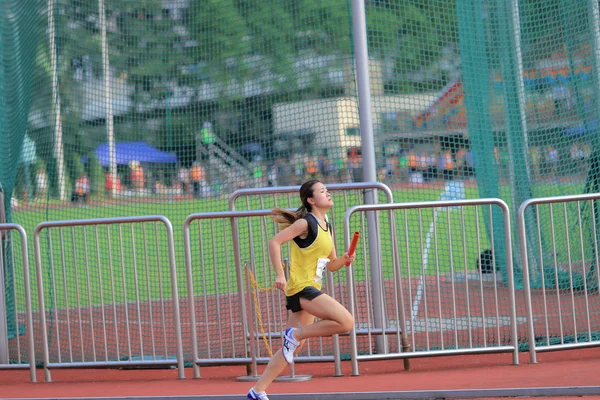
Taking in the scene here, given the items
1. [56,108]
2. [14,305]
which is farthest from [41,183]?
[14,305]

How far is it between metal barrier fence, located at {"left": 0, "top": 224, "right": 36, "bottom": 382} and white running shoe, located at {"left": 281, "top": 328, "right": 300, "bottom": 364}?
2816mm

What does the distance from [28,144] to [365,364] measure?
4551mm

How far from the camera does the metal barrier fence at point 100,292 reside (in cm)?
810

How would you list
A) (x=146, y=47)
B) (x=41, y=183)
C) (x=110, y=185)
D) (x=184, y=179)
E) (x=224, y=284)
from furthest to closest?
(x=110, y=185)
(x=184, y=179)
(x=146, y=47)
(x=41, y=183)
(x=224, y=284)

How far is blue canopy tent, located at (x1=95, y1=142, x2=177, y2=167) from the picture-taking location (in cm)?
1088

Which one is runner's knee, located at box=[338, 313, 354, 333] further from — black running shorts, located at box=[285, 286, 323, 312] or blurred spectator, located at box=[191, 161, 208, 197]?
blurred spectator, located at box=[191, 161, 208, 197]

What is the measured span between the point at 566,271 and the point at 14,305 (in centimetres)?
551

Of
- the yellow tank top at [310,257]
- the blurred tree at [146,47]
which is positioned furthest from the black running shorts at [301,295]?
the blurred tree at [146,47]

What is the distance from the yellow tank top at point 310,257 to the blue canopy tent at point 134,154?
178 inches

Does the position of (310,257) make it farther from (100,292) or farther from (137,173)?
(137,173)

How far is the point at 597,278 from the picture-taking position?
7.91 meters

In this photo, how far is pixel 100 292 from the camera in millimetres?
8250

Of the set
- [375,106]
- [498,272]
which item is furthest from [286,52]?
[498,272]

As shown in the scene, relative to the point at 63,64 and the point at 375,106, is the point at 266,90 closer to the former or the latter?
the point at 375,106
